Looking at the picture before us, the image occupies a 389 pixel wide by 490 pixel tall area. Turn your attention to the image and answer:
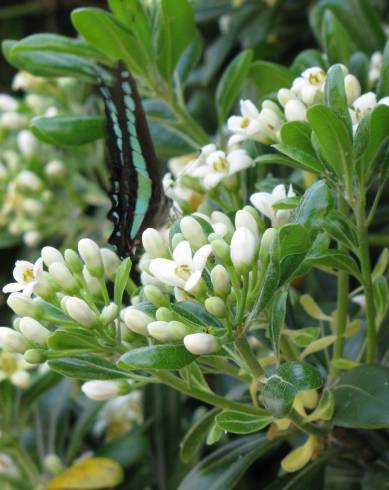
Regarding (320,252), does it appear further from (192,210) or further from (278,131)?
(192,210)

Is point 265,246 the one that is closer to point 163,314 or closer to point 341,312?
point 163,314

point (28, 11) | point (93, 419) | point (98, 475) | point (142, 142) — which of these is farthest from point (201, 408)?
point (28, 11)

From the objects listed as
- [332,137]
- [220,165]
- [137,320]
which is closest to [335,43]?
[220,165]

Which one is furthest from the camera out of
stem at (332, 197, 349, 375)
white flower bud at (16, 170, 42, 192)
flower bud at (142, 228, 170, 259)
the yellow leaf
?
white flower bud at (16, 170, 42, 192)

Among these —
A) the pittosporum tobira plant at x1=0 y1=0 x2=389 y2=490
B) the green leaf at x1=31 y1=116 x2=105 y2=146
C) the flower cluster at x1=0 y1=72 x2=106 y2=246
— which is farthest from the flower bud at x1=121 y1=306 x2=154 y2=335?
the flower cluster at x1=0 y1=72 x2=106 y2=246

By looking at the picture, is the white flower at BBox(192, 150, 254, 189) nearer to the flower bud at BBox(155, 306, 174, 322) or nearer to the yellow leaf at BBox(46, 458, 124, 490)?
the flower bud at BBox(155, 306, 174, 322)

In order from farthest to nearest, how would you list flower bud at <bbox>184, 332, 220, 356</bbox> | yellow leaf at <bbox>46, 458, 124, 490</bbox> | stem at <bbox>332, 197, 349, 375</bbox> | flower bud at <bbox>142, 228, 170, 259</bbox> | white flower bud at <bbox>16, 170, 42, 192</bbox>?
1. white flower bud at <bbox>16, 170, 42, 192</bbox>
2. yellow leaf at <bbox>46, 458, 124, 490</bbox>
3. stem at <bbox>332, 197, 349, 375</bbox>
4. flower bud at <bbox>142, 228, 170, 259</bbox>
5. flower bud at <bbox>184, 332, 220, 356</bbox>

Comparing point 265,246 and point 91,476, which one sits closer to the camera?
point 265,246
